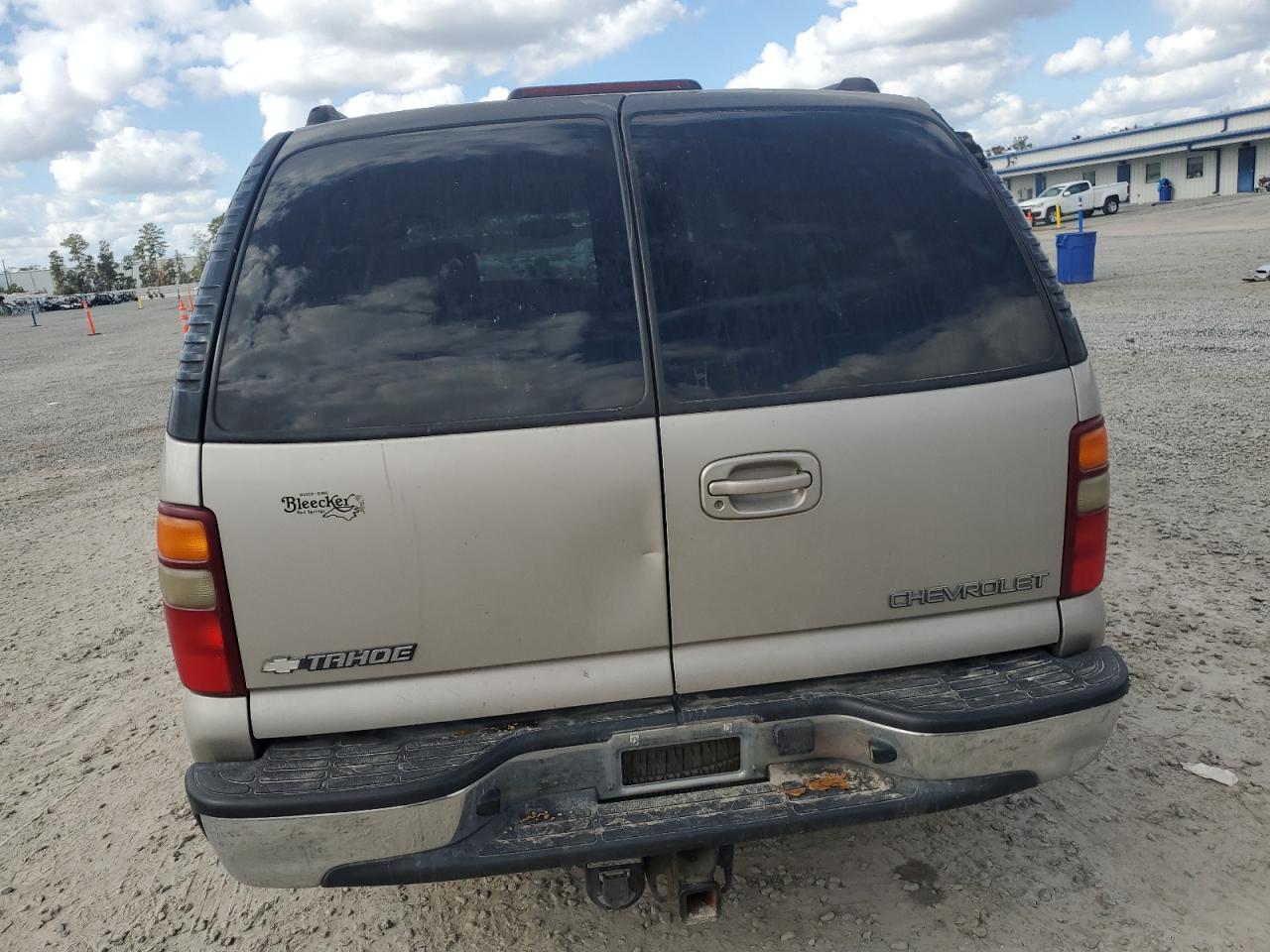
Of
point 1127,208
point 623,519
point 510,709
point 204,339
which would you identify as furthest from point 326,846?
point 1127,208

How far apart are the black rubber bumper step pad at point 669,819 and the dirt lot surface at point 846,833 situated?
62cm

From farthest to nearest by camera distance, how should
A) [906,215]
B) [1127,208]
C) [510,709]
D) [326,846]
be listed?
[1127,208] → [906,215] → [510,709] → [326,846]

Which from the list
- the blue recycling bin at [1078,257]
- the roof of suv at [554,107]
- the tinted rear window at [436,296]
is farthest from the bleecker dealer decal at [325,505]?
the blue recycling bin at [1078,257]

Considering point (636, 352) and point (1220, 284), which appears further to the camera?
point (1220, 284)

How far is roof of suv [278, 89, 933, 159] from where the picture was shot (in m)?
2.59

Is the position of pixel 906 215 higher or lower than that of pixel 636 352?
higher

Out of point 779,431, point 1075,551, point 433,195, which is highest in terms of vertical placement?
point 433,195

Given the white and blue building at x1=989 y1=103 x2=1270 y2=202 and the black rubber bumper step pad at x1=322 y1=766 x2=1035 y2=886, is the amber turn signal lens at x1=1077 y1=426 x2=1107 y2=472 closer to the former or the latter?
the black rubber bumper step pad at x1=322 y1=766 x2=1035 y2=886

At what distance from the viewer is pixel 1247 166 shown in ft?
185

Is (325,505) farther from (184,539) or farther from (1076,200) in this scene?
(1076,200)

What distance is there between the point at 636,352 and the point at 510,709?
2.93ft

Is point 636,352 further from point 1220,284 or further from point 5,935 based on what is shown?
point 1220,284

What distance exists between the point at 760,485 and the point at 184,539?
51.3 inches

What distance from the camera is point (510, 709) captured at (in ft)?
7.59
